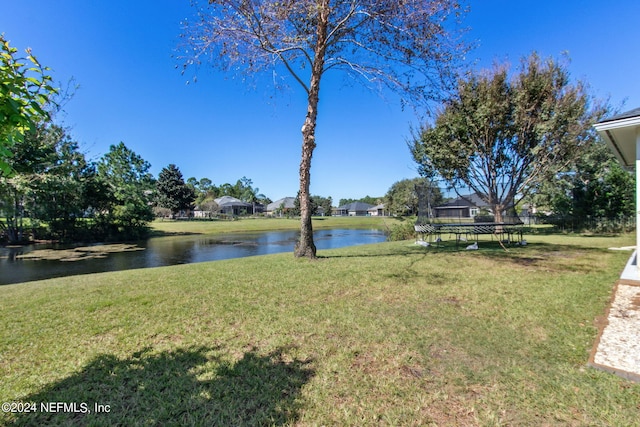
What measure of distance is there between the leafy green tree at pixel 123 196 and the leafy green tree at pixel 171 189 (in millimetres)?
26096

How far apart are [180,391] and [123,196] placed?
1080 inches

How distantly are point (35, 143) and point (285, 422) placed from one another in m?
24.0

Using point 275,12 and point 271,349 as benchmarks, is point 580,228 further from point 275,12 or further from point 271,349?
point 271,349

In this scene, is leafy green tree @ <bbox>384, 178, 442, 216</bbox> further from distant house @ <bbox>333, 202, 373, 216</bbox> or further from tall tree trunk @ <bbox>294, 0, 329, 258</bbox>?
tall tree trunk @ <bbox>294, 0, 329, 258</bbox>

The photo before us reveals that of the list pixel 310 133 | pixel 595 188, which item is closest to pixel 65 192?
pixel 310 133

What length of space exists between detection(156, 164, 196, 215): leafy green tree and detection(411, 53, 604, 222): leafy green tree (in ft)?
165

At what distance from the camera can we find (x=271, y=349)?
307 cm

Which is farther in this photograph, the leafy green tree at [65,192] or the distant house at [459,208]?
the leafy green tree at [65,192]

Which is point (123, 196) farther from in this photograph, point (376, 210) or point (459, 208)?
point (376, 210)

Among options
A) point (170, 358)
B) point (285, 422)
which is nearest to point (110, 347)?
point (170, 358)

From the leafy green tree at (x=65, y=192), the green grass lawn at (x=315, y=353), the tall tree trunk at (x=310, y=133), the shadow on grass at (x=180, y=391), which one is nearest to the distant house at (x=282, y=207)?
the leafy green tree at (x=65, y=192)

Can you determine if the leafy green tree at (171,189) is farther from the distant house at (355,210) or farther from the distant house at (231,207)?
the distant house at (355,210)

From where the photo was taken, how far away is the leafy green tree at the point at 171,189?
53812mm

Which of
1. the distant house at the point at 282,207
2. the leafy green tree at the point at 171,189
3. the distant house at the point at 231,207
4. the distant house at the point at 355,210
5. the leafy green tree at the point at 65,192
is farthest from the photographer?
the distant house at the point at 355,210
